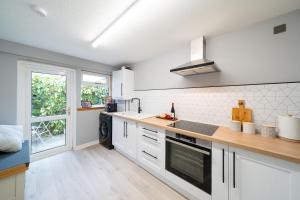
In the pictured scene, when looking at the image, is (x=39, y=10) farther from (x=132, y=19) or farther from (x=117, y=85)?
(x=117, y=85)

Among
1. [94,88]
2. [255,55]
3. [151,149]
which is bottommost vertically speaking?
[151,149]

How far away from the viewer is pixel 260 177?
3.46 ft

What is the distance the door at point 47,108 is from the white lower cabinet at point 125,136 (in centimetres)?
115

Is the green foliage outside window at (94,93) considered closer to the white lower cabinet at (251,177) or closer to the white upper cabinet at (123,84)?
the white upper cabinet at (123,84)

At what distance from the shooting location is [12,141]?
4.63ft

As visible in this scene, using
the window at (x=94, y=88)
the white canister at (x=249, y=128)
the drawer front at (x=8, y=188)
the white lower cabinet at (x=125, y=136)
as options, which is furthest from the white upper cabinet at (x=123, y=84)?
the white canister at (x=249, y=128)

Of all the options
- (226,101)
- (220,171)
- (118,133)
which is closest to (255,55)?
(226,101)

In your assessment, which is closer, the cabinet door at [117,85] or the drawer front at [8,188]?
the drawer front at [8,188]

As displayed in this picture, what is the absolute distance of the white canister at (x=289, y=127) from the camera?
1177 millimetres

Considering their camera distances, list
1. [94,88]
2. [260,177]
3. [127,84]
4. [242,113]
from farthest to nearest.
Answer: [94,88], [127,84], [242,113], [260,177]

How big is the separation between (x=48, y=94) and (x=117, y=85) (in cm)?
152

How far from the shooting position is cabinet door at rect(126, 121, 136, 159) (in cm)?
235

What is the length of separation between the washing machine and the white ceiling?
5.78 feet

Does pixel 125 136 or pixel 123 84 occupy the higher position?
pixel 123 84
